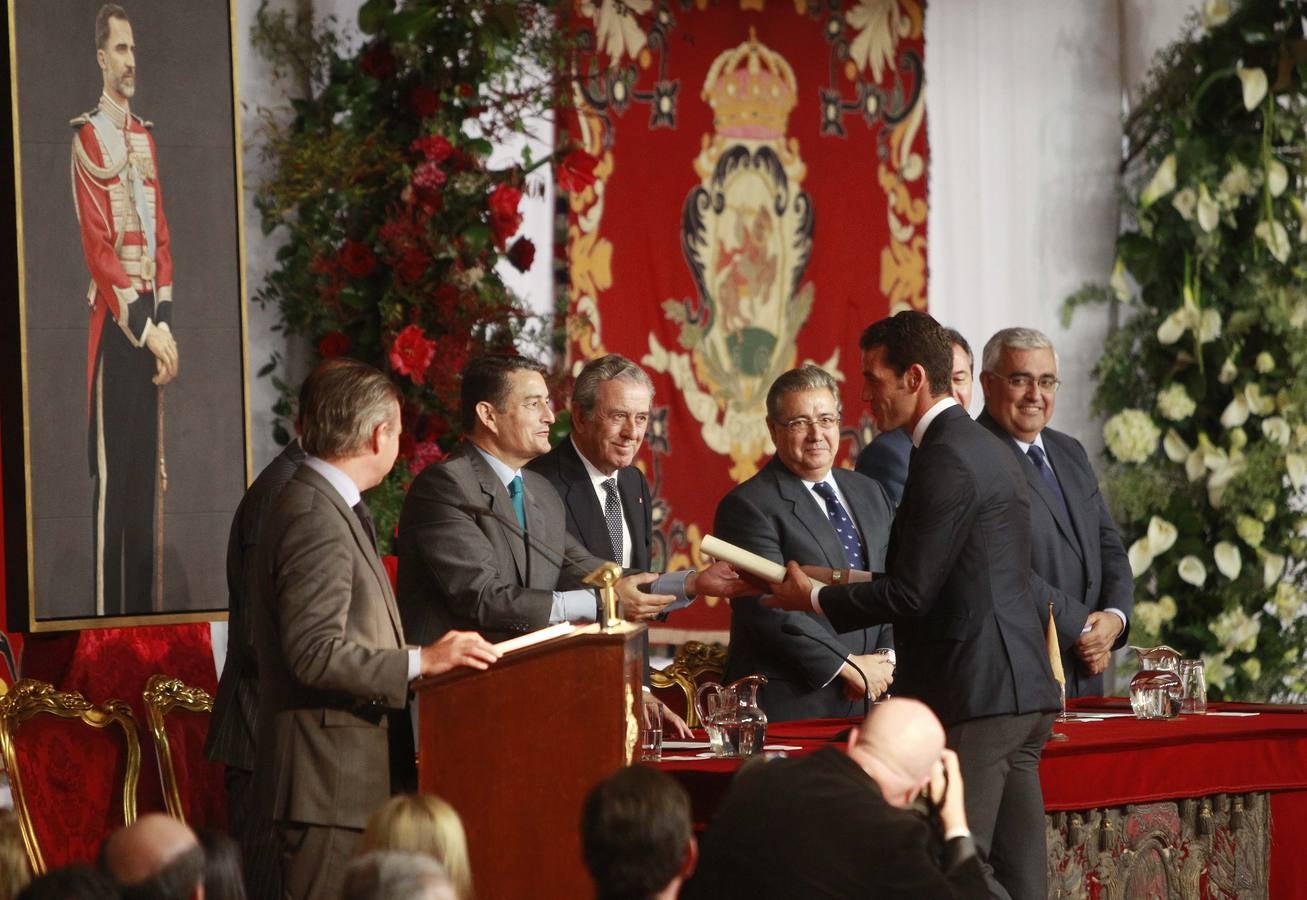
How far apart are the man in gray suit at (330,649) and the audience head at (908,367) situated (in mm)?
1185

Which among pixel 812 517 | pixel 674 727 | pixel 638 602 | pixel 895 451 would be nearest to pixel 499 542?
pixel 638 602

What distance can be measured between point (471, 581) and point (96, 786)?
50.1 inches

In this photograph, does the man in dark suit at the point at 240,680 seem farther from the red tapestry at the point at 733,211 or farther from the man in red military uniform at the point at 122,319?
the red tapestry at the point at 733,211

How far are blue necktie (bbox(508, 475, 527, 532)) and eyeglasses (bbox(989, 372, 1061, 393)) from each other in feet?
5.73

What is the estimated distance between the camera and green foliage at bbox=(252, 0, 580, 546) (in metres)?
5.75

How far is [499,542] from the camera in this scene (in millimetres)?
4281

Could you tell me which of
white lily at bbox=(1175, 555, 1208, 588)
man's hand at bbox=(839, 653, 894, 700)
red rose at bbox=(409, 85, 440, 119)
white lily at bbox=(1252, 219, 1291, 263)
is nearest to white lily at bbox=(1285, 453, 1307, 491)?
white lily at bbox=(1175, 555, 1208, 588)

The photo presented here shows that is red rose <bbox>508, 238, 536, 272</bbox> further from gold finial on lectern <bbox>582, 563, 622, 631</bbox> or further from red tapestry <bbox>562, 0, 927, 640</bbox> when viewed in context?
gold finial on lectern <bbox>582, 563, 622, 631</bbox>

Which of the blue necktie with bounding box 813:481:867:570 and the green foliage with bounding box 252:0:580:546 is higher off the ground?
the green foliage with bounding box 252:0:580:546

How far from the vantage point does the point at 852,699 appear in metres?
4.96

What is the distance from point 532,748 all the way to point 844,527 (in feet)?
6.39

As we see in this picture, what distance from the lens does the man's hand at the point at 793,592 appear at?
433 centimetres

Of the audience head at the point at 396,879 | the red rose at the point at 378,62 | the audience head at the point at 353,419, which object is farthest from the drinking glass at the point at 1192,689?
the audience head at the point at 396,879

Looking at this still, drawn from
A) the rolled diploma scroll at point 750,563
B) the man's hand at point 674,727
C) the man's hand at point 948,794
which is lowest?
the man's hand at point 674,727
